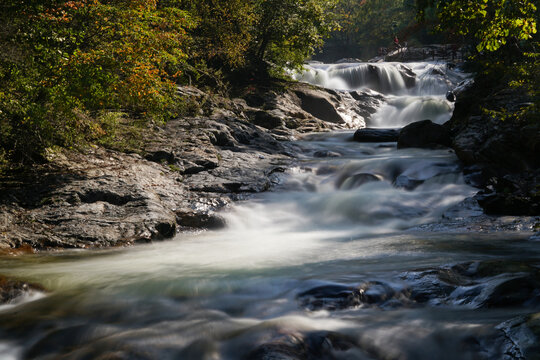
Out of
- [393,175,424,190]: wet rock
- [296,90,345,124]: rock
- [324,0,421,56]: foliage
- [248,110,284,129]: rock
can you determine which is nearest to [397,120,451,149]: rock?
[393,175,424,190]: wet rock

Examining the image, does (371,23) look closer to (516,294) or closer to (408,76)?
(408,76)

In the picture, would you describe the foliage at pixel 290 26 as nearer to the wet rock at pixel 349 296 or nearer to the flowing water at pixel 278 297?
the flowing water at pixel 278 297

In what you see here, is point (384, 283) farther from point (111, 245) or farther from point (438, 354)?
point (111, 245)

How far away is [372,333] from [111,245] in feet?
15.7

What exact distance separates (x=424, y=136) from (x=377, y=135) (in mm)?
2590

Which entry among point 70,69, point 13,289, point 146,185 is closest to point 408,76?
point 146,185

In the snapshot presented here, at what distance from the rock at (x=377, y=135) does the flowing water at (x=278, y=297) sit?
27.7ft

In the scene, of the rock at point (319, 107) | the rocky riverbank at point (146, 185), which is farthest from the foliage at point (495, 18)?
the rock at point (319, 107)

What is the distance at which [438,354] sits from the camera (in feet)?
9.73

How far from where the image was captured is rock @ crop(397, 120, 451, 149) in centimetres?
1418

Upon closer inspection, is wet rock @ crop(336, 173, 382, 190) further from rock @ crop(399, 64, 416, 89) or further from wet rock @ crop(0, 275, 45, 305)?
rock @ crop(399, 64, 416, 89)

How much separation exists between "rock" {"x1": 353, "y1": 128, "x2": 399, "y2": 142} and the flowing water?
8.44 m

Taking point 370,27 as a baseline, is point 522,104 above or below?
below

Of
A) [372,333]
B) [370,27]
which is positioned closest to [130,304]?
[372,333]
